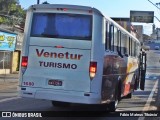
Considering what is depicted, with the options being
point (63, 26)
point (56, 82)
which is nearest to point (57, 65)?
point (56, 82)

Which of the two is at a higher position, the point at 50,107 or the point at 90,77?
the point at 90,77

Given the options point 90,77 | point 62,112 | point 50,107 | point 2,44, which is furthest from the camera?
point 2,44

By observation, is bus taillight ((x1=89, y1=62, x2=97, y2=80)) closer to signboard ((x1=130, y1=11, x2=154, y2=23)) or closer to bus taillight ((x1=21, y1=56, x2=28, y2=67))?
bus taillight ((x1=21, y1=56, x2=28, y2=67))

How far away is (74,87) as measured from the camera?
1189 cm

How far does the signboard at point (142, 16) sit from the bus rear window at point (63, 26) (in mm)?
61577

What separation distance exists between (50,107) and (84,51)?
3.65 m

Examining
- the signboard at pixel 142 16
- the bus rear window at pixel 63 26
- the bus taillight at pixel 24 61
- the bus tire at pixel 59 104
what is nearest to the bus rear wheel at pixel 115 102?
the bus tire at pixel 59 104

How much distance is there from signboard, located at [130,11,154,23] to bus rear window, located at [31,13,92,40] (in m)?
61.6

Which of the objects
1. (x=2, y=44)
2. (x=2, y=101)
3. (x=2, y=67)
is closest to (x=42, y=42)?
(x=2, y=101)

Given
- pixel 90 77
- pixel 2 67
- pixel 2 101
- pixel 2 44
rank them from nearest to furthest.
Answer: pixel 90 77, pixel 2 101, pixel 2 44, pixel 2 67

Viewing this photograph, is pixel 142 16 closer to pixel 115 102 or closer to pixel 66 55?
pixel 115 102

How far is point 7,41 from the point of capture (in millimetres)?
36906

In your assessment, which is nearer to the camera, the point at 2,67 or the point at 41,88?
the point at 41,88

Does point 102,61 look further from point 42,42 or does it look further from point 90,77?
point 42,42
